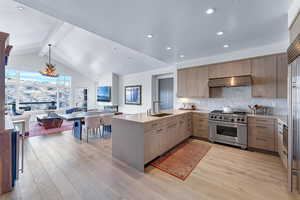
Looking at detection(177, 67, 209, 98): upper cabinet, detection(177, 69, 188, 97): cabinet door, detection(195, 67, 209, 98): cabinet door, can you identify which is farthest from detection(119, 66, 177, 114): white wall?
detection(195, 67, 209, 98): cabinet door

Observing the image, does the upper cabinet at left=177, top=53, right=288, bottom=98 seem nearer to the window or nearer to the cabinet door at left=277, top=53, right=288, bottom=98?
the cabinet door at left=277, top=53, right=288, bottom=98

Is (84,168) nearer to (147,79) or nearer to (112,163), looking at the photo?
(112,163)

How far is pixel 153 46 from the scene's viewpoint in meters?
3.54

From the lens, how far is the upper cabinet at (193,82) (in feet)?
13.8

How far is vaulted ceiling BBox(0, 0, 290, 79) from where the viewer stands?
1910mm

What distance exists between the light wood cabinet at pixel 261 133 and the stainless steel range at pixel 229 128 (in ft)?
0.44

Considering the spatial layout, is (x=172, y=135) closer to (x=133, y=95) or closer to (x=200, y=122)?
(x=200, y=122)

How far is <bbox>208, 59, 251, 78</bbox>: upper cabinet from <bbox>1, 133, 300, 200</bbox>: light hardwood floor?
212 centimetres

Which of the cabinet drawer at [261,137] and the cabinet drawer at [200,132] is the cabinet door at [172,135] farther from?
the cabinet drawer at [261,137]

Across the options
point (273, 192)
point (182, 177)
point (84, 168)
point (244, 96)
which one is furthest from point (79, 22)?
point (244, 96)

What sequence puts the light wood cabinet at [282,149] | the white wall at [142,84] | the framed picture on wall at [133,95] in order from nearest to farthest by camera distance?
the light wood cabinet at [282,149] < the white wall at [142,84] < the framed picture on wall at [133,95]

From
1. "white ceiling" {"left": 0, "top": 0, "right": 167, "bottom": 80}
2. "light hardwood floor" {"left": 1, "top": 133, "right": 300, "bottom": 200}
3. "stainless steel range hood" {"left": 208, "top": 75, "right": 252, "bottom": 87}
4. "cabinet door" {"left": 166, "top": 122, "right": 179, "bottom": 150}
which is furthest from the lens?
"white ceiling" {"left": 0, "top": 0, "right": 167, "bottom": 80}

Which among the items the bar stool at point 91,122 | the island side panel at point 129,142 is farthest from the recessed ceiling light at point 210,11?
the bar stool at point 91,122

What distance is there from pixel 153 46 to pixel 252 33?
224 cm
